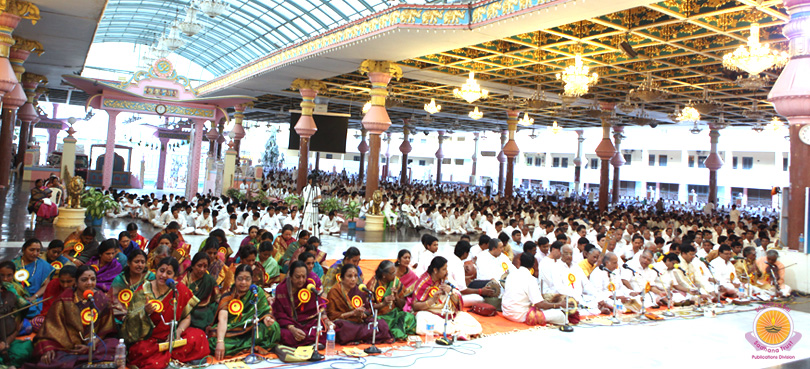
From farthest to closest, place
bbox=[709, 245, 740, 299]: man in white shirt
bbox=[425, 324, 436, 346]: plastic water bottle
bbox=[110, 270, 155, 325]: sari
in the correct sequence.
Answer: bbox=[709, 245, 740, 299]: man in white shirt, bbox=[425, 324, 436, 346]: plastic water bottle, bbox=[110, 270, 155, 325]: sari

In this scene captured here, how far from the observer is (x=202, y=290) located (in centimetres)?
439

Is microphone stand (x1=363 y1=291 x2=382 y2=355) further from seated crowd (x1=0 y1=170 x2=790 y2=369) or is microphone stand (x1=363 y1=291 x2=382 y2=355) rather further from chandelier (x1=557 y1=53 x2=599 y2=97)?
chandelier (x1=557 y1=53 x2=599 y2=97)

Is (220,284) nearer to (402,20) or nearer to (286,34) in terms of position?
(402,20)

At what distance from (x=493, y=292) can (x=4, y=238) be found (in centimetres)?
685

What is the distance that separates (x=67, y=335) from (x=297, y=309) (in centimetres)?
164

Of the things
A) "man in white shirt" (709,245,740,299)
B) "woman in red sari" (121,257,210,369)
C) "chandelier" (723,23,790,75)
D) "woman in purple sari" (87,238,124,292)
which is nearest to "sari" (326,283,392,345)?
"woman in red sari" (121,257,210,369)

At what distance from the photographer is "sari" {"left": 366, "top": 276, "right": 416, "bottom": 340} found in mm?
4930

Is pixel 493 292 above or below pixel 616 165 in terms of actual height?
below

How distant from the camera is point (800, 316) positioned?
6.62 m

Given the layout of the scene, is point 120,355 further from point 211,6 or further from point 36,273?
point 211,6

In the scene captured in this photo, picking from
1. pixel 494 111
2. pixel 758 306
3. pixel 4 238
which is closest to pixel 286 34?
pixel 494 111

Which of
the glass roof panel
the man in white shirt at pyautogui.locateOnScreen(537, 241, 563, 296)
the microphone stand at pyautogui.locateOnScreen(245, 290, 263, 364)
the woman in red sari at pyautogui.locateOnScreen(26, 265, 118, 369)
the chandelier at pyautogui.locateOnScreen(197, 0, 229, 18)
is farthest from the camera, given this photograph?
the glass roof panel

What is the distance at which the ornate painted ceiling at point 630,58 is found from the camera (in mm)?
8461

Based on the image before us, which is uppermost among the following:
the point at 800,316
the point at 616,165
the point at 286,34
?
the point at 286,34
